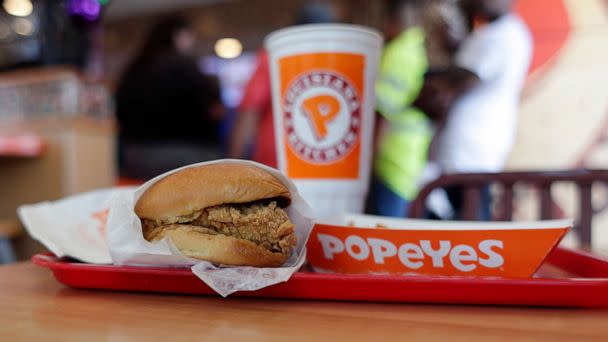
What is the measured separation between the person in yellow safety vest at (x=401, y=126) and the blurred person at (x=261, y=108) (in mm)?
349

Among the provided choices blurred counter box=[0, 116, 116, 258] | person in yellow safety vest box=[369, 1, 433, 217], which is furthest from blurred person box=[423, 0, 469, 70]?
blurred counter box=[0, 116, 116, 258]

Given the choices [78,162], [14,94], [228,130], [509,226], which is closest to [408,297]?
[509,226]

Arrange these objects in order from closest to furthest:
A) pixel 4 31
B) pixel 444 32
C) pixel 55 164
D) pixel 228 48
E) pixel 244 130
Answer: pixel 244 130, pixel 55 164, pixel 444 32, pixel 4 31, pixel 228 48

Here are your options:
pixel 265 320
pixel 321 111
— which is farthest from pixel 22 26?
pixel 265 320

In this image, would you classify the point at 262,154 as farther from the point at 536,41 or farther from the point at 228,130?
the point at 228,130

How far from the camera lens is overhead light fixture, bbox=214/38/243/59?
633cm

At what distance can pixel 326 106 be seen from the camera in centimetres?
63

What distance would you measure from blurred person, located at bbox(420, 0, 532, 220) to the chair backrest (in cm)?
117

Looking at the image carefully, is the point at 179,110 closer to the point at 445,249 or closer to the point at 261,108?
the point at 261,108

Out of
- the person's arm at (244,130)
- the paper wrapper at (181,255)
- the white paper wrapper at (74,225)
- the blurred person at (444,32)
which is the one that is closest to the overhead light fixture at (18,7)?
the person's arm at (244,130)

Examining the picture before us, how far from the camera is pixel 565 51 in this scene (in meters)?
3.25

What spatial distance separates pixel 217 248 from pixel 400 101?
205cm

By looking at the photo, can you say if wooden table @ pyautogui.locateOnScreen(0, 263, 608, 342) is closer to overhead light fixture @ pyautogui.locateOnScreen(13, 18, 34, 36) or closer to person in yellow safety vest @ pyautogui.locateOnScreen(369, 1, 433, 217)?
person in yellow safety vest @ pyautogui.locateOnScreen(369, 1, 433, 217)

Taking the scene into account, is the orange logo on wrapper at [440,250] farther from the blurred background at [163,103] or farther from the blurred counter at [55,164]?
the blurred counter at [55,164]
